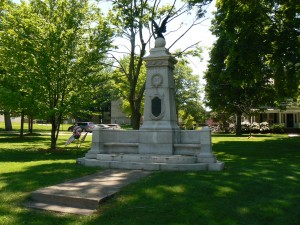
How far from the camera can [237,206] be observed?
6.23 metres

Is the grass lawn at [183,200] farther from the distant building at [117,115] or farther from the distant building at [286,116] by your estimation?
the distant building at [117,115]

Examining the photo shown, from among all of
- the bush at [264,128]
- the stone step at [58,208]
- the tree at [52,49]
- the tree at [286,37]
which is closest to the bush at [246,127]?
the bush at [264,128]

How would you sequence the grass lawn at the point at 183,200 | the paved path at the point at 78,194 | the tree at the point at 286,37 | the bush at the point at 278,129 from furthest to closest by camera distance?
the bush at the point at 278,129 → the tree at the point at 286,37 → the paved path at the point at 78,194 → the grass lawn at the point at 183,200

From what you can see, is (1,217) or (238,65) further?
(238,65)

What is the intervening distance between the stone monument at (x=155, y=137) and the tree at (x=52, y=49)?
521 centimetres

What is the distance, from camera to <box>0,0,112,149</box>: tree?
16766 mm

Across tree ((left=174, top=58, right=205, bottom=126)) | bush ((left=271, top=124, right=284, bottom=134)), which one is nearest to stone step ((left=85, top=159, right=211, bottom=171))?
bush ((left=271, top=124, right=284, bottom=134))

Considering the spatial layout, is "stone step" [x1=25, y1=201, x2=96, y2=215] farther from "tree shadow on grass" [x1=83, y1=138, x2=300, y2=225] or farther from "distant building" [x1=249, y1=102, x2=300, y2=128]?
"distant building" [x1=249, y1=102, x2=300, y2=128]

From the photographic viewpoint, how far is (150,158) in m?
10.8

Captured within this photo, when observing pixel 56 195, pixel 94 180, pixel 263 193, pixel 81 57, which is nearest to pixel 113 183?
pixel 94 180

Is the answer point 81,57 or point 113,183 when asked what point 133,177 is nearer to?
point 113,183

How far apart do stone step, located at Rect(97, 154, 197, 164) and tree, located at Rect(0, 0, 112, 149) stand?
6.16 meters

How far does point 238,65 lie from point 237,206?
15.8 metres

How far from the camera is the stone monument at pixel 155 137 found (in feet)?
36.6
